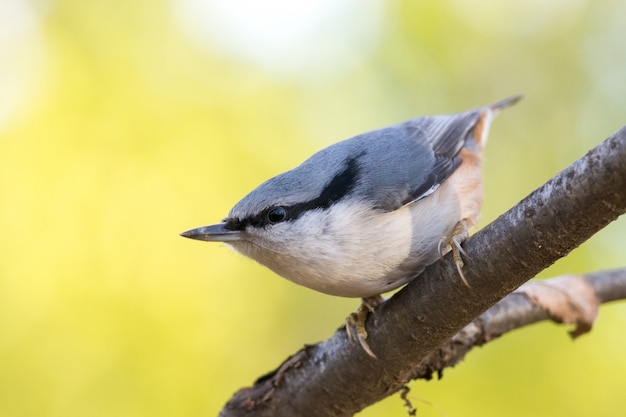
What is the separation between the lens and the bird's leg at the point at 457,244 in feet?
6.58

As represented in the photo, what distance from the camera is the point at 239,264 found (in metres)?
5.21

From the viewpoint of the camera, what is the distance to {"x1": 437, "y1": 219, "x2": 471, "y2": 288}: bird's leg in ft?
6.58

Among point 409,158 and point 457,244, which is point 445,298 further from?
point 409,158

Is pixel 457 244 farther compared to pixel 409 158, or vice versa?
pixel 409 158

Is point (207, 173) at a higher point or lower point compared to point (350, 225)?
higher

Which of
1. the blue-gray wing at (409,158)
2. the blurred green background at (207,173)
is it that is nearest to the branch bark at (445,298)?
the blue-gray wing at (409,158)

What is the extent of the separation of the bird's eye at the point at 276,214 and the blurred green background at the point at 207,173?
2.04 m

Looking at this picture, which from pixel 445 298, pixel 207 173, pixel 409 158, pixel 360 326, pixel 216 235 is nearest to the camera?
pixel 445 298

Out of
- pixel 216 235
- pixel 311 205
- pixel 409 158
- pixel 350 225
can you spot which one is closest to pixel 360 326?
pixel 350 225

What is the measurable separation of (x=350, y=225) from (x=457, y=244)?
0.50m

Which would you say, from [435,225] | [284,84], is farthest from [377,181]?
[284,84]

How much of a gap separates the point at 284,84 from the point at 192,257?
74.6 inches

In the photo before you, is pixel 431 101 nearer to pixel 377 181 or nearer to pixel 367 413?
pixel 367 413

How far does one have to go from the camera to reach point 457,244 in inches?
81.9
